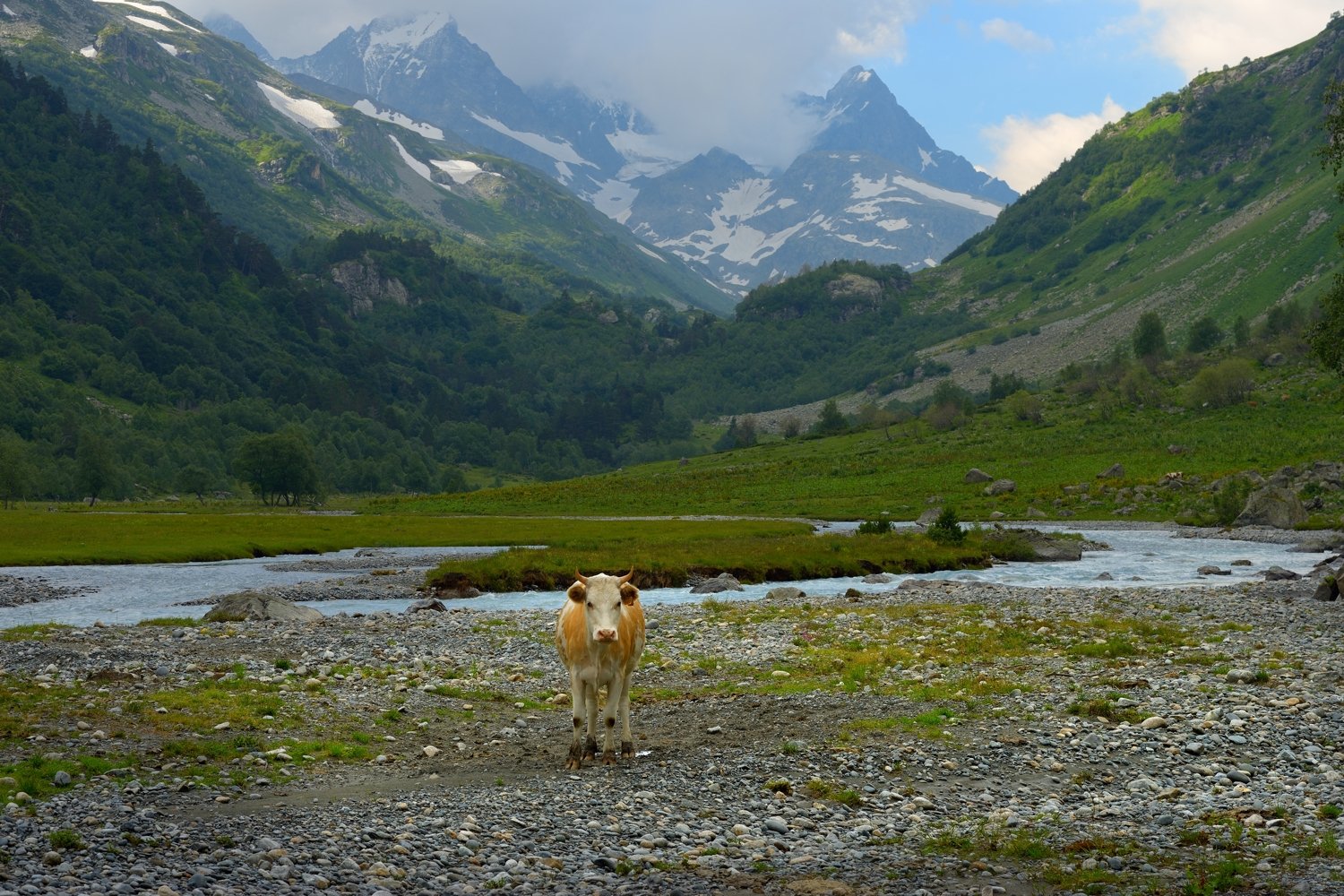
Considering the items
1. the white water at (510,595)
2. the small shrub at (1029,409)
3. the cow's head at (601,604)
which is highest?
the small shrub at (1029,409)

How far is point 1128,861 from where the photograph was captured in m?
15.3

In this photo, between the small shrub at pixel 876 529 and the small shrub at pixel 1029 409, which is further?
the small shrub at pixel 1029 409

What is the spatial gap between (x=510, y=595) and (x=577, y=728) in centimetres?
4125

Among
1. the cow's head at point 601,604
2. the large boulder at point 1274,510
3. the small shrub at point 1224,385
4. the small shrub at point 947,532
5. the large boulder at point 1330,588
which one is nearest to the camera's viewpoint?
the cow's head at point 601,604

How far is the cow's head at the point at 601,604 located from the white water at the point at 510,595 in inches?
1261

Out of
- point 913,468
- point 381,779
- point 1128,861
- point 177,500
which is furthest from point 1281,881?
point 177,500

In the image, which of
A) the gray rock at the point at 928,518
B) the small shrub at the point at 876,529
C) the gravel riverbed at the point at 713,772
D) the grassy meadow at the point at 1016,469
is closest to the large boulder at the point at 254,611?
the gravel riverbed at the point at 713,772

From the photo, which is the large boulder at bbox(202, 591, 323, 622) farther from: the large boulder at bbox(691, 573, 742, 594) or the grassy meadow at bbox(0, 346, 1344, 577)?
the large boulder at bbox(691, 573, 742, 594)

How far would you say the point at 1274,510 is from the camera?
9200 centimetres

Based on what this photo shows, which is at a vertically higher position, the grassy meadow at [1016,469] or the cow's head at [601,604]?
the grassy meadow at [1016,469]

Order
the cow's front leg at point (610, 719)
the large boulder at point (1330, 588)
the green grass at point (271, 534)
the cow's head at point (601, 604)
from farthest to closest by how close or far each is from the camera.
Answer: the green grass at point (271, 534)
the large boulder at point (1330, 588)
the cow's front leg at point (610, 719)
the cow's head at point (601, 604)

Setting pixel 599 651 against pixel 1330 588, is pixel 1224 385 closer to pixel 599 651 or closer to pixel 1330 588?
pixel 1330 588

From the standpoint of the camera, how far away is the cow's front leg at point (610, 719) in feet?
70.2

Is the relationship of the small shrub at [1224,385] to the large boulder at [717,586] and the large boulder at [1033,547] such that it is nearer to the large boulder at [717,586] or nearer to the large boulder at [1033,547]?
the large boulder at [1033,547]
